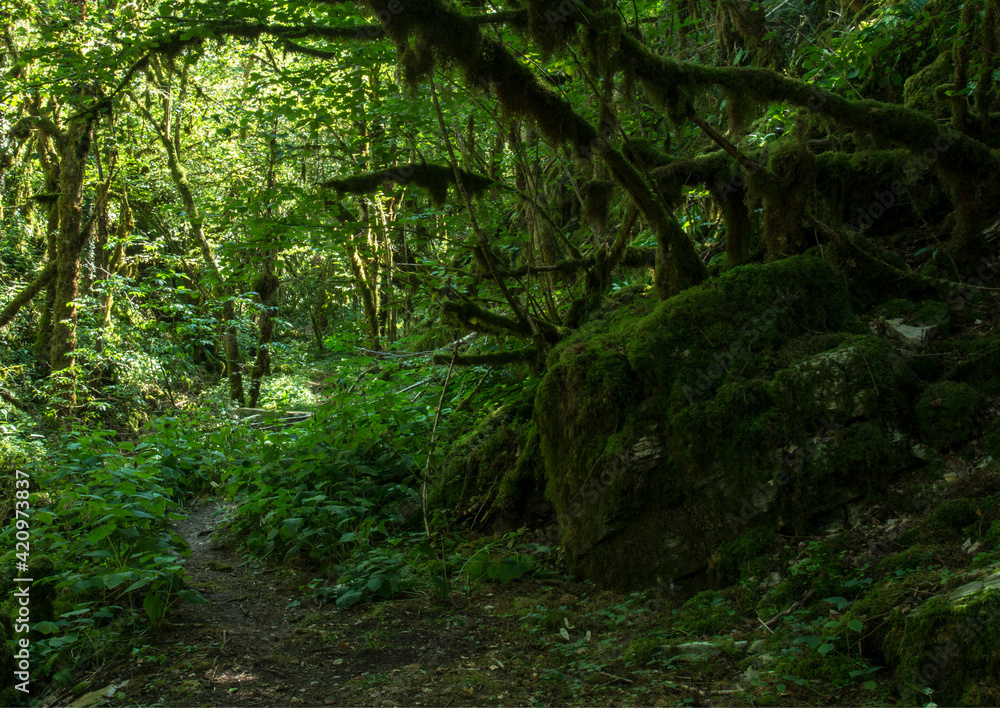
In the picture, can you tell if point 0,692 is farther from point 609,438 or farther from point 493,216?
point 493,216

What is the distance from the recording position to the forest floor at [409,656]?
3.13m

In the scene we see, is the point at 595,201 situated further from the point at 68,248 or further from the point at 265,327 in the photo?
the point at 265,327

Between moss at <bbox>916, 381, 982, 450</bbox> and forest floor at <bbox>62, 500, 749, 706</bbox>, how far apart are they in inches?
77.4

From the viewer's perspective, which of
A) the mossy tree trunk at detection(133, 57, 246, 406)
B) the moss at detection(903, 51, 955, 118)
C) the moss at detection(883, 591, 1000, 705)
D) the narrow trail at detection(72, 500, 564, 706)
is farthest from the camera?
the mossy tree trunk at detection(133, 57, 246, 406)

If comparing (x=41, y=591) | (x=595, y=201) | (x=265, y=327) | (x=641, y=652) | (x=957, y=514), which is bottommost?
(x=641, y=652)

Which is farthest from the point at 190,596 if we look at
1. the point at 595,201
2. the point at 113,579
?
the point at 595,201

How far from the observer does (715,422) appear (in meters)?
4.24

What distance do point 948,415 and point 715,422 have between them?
137 centimetres

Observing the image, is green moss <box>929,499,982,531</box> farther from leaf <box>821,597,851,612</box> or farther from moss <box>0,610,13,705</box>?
moss <box>0,610,13,705</box>

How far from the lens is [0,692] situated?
3.35 m

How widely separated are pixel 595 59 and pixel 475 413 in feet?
14.0

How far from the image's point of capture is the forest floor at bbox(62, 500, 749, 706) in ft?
10.3

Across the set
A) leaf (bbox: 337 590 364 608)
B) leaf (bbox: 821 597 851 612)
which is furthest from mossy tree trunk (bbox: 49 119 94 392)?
leaf (bbox: 821 597 851 612)

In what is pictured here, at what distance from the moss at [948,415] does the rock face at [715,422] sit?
15 cm
